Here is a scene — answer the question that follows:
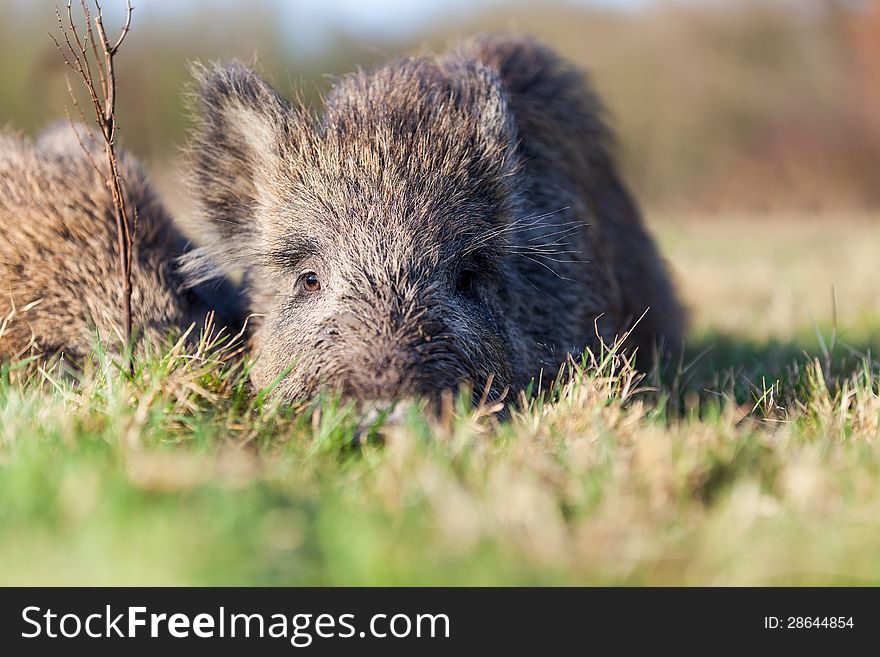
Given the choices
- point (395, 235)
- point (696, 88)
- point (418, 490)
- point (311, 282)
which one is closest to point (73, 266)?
point (311, 282)

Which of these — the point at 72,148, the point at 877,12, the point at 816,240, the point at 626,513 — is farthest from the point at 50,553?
the point at 877,12

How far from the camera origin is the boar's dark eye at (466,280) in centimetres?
497

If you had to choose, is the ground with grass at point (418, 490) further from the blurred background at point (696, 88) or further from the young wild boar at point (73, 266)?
the blurred background at point (696, 88)

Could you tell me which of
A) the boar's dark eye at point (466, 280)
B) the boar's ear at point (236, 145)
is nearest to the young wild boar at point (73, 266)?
the boar's ear at point (236, 145)

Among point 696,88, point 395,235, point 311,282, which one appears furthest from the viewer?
point 696,88

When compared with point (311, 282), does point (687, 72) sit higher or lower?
higher

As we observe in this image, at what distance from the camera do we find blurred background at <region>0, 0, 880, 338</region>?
62.7 ft

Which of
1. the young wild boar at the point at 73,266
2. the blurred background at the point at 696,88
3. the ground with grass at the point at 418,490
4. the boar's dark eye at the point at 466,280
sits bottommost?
the ground with grass at the point at 418,490

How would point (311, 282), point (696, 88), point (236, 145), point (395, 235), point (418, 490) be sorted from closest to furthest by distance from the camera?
point (418, 490) → point (395, 235) → point (311, 282) → point (236, 145) → point (696, 88)

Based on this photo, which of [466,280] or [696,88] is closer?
[466,280]

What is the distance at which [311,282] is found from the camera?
16.4 ft

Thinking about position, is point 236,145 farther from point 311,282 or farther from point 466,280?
point 466,280

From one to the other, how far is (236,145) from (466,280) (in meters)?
1.49
